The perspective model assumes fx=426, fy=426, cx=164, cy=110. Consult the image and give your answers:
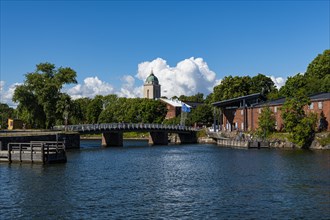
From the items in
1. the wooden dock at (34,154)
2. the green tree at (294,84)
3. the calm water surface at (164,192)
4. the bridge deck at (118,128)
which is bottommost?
the calm water surface at (164,192)

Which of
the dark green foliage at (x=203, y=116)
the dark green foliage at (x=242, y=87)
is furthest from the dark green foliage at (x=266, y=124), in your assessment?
the dark green foliage at (x=203, y=116)

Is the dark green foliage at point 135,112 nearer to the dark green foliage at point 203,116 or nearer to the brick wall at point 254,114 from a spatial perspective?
the dark green foliage at point 203,116

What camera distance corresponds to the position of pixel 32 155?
50531mm

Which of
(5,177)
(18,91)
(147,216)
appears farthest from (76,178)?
(18,91)

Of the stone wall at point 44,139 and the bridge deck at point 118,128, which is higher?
the bridge deck at point 118,128

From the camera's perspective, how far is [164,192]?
33.4 metres

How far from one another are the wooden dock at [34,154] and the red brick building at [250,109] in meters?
55.8

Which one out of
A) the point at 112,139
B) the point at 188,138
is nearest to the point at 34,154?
the point at 112,139

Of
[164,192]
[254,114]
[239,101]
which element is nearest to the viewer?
Answer: [164,192]

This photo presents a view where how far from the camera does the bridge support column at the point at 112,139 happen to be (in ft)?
345

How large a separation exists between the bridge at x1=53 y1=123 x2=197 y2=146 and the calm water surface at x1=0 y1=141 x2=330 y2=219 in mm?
43566

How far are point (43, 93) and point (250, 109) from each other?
170 ft

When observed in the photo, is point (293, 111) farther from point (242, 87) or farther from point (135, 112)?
point (135, 112)

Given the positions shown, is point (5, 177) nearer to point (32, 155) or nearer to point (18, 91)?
point (32, 155)
